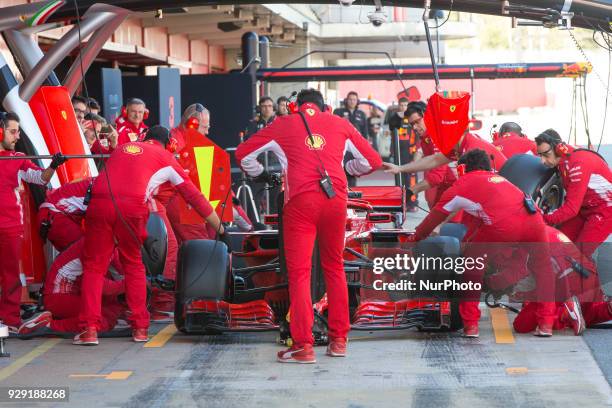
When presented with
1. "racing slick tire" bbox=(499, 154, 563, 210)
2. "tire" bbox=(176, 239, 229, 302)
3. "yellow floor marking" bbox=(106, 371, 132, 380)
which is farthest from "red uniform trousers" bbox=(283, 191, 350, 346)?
"racing slick tire" bbox=(499, 154, 563, 210)

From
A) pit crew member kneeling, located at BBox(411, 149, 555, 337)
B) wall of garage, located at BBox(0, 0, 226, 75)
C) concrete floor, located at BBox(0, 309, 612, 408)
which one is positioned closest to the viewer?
concrete floor, located at BBox(0, 309, 612, 408)

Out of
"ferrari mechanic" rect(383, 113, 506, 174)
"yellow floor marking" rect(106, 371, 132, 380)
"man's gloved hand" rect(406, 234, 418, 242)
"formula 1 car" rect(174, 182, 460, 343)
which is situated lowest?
"yellow floor marking" rect(106, 371, 132, 380)

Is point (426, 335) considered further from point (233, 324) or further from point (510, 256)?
point (233, 324)

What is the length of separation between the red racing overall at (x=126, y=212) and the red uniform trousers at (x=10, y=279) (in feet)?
3.24

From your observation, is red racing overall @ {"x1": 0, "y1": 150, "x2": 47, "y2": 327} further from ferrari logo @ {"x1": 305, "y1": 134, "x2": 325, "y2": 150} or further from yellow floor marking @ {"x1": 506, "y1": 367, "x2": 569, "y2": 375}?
yellow floor marking @ {"x1": 506, "y1": 367, "x2": 569, "y2": 375}

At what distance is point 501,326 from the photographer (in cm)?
862

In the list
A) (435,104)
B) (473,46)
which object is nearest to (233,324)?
(435,104)

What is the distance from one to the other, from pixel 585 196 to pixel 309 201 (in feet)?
9.50

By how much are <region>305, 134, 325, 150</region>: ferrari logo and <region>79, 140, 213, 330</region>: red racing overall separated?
107 centimetres

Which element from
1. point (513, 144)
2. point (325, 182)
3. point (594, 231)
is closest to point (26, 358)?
point (325, 182)

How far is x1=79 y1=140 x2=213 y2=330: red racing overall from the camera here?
7.99 meters

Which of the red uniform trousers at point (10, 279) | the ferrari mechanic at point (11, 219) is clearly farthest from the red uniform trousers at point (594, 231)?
the red uniform trousers at point (10, 279)

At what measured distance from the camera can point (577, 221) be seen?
365 inches

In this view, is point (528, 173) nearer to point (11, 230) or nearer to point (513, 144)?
point (513, 144)
